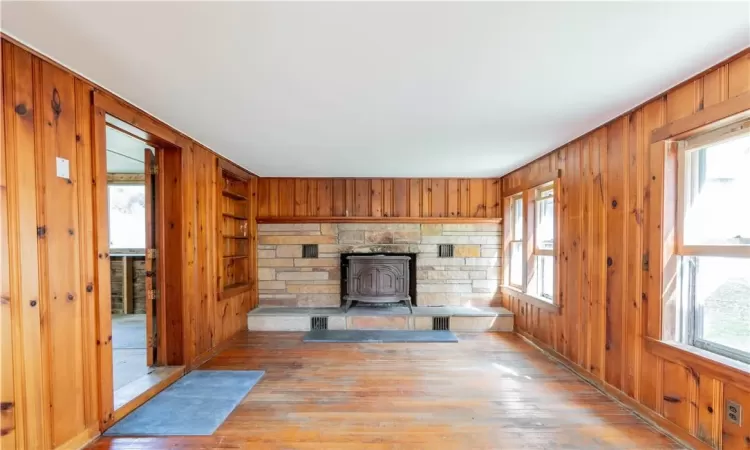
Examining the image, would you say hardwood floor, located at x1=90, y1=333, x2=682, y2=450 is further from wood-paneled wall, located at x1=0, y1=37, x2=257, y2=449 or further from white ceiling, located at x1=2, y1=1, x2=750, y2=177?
white ceiling, located at x1=2, y1=1, x2=750, y2=177

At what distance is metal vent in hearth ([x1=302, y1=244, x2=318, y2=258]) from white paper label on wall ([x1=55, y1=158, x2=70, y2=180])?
121 inches

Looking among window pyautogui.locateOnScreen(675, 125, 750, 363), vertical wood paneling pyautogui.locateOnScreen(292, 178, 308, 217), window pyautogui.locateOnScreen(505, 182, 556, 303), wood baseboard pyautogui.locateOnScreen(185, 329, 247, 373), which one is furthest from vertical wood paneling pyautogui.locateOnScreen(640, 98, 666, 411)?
vertical wood paneling pyautogui.locateOnScreen(292, 178, 308, 217)

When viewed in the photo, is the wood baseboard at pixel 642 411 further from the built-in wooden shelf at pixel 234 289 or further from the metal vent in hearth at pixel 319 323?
the built-in wooden shelf at pixel 234 289

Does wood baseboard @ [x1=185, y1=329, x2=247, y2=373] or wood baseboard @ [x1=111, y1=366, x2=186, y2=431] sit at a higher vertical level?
wood baseboard @ [x1=111, y1=366, x2=186, y2=431]

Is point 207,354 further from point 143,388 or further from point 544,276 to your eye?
point 544,276

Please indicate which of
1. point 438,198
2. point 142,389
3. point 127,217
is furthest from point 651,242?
point 127,217

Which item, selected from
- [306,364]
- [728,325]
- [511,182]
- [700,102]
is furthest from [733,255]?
[306,364]

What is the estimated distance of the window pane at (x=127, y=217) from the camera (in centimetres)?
529

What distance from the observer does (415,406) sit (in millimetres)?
2365

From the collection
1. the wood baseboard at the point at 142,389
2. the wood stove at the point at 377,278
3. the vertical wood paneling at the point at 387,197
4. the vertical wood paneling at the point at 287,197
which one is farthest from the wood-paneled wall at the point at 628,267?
the wood baseboard at the point at 142,389

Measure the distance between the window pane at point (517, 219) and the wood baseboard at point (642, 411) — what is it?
1.65m

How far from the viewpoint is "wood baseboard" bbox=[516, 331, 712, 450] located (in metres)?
1.87

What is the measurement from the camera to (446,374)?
9.59 feet

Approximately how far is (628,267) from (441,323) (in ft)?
7.86
